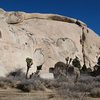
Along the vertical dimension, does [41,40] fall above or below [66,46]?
above

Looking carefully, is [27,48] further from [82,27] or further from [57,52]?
[82,27]

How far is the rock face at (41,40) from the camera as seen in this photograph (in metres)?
56.4

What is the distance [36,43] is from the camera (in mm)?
66438

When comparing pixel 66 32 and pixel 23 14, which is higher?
pixel 23 14

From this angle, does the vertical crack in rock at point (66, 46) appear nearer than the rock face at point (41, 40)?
No

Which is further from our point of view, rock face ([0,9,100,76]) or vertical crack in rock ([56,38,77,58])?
vertical crack in rock ([56,38,77,58])

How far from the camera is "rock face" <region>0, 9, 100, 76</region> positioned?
5636 cm

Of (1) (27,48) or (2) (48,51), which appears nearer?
(1) (27,48)

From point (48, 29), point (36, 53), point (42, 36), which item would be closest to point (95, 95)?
point (36, 53)

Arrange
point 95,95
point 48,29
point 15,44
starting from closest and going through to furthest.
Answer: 1. point 95,95
2. point 15,44
3. point 48,29

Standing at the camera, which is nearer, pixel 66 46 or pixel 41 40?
pixel 41 40

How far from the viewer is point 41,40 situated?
67938 millimetres

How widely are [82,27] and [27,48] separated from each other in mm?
24437

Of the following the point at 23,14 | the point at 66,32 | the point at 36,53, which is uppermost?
the point at 23,14
